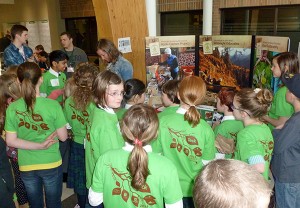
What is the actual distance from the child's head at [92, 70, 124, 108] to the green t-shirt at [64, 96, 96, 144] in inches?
19.4

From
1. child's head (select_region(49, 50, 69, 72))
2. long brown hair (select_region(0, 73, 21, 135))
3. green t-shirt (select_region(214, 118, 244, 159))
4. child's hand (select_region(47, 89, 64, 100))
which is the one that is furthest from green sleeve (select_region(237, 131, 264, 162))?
child's head (select_region(49, 50, 69, 72))

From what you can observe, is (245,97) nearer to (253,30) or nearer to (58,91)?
(58,91)

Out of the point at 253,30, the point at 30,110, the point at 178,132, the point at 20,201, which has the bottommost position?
the point at 20,201

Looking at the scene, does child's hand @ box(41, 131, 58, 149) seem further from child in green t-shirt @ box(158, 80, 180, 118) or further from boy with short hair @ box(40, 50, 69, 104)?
boy with short hair @ box(40, 50, 69, 104)

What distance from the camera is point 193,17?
17.7 feet

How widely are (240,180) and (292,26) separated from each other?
4.03m

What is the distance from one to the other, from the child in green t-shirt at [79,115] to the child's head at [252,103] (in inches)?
42.6

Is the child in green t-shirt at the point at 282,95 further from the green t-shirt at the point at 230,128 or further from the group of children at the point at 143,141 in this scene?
the green t-shirt at the point at 230,128

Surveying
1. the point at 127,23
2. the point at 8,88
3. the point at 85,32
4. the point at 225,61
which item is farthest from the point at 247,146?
the point at 85,32

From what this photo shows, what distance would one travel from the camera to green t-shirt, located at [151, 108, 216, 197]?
181cm

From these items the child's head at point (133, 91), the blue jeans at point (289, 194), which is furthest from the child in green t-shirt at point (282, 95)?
the child's head at point (133, 91)

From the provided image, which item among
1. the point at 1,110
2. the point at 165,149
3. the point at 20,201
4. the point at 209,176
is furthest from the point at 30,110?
the point at 209,176

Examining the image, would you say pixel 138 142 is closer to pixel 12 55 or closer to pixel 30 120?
pixel 30 120

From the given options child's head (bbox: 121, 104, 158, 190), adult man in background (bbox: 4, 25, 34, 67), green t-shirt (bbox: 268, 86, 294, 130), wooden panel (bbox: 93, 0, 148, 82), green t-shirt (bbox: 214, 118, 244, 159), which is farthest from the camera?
wooden panel (bbox: 93, 0, 148, 82)
